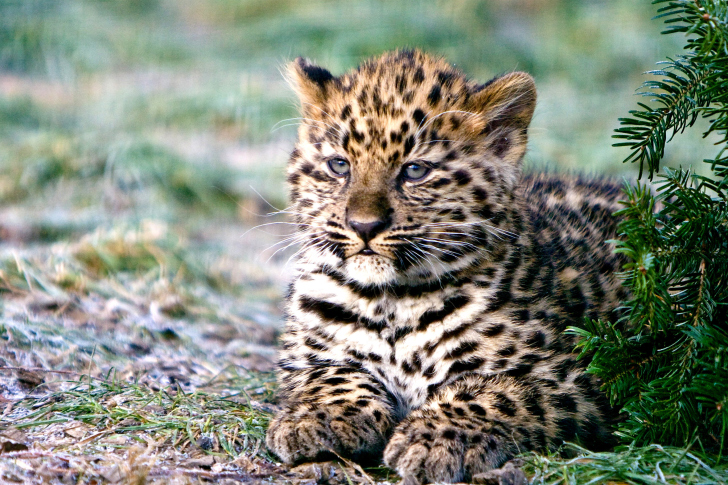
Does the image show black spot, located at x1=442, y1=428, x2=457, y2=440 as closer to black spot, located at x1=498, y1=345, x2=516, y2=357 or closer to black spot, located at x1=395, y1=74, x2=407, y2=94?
black spot, located at x1=498, y1=345, x2=516, y2=357

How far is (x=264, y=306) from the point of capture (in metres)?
8.30

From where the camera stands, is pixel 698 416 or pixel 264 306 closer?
pixel 698 416

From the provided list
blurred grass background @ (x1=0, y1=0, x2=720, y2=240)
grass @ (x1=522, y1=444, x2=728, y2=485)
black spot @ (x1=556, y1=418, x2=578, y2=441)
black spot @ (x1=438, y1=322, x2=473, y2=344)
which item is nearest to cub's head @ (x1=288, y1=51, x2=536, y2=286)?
black spot @ (x1=438, y1=322, x2=473, y2=344)

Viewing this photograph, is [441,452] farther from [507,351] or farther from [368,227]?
[368,227]

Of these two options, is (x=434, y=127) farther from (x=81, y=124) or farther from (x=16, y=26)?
(x=16, y=26)

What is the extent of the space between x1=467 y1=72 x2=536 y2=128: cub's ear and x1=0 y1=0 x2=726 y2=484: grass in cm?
166

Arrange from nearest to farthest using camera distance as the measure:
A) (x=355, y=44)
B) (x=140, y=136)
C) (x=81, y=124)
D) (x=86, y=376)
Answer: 1. (x=86, y=376)
2. (x=140, y=136)
3. (x=81, y=124)
4. (x=355, y=44)

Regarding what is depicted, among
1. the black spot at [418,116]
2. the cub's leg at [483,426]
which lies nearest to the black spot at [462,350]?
the cub's leg at [483,426]

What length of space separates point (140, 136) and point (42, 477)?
27.0 ft

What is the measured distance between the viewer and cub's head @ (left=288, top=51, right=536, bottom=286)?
4.59 m

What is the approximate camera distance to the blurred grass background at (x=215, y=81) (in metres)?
10.4

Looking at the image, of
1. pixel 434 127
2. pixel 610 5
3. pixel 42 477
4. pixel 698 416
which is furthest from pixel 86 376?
pixel 610 5

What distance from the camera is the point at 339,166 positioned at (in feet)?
16.2

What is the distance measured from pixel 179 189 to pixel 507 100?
6.46 metres
